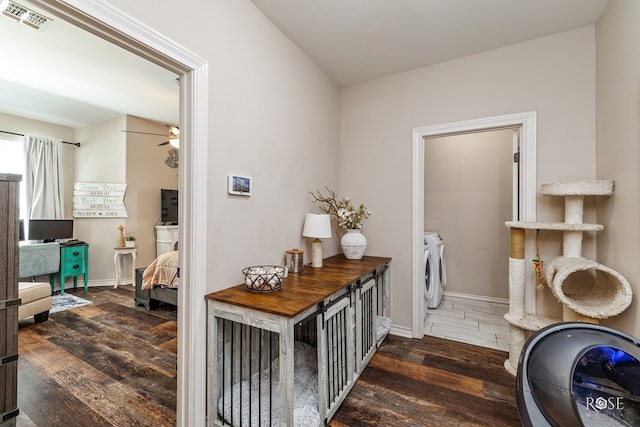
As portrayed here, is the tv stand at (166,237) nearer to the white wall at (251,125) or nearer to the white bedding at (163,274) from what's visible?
the white bedding at (163,274)

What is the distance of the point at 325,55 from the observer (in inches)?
99.1

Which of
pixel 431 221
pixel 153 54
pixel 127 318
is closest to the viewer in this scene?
pixel 153 54

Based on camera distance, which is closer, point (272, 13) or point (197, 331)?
point (197, 331)

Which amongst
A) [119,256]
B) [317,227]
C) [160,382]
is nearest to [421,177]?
[317,227]

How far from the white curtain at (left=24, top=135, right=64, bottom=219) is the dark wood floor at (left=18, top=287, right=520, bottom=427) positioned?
224 cm

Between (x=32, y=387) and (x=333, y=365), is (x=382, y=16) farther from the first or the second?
(x=32, y=387)

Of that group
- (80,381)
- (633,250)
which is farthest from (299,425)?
(633,250)

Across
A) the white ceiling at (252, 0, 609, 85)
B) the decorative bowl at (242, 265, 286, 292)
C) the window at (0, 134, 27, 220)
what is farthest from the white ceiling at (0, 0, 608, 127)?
the decorative bowl at (242, 265, 286, 292)

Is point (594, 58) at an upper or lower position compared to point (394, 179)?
upper

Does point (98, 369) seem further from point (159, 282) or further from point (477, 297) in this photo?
point (477, 297)

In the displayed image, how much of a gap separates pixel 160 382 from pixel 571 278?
317 centimetres

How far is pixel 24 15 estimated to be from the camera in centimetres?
206

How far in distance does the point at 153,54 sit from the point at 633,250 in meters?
2.76

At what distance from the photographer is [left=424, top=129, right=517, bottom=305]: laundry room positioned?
3.65m
